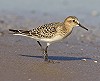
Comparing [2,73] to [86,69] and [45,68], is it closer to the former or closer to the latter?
[45,68]

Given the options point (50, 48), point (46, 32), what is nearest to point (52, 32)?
point (46, 32)

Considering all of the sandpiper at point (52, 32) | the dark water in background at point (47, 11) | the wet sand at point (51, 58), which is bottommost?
the wet sand at point (51, 58)

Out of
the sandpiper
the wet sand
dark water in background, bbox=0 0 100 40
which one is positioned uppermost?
dark water in background, bbox=0 0 100 40

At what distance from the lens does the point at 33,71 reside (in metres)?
8.90

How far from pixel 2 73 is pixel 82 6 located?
1164cm

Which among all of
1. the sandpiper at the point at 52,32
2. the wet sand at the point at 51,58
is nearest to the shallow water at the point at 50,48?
the wet sand at the point at 51,58

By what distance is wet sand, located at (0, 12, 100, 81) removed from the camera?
28.2ft

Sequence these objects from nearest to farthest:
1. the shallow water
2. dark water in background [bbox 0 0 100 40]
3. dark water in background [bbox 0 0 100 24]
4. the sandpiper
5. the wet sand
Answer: the wet sand → the shallow water → the sandpiper → dark water in background [bbox 0 0 100 40] → dark water in background [bbox 0 0 100 24]

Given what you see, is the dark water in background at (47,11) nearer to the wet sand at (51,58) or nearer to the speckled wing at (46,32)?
the wet sand at (51,58)

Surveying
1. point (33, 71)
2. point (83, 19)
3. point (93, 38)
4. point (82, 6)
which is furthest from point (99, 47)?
point (82, 6)

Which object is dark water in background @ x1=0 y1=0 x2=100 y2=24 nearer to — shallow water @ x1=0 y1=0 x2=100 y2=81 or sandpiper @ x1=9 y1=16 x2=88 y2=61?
shallow water @ x1=0 y1=0 x2=100 y2=81

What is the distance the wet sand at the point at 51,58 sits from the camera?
860cm

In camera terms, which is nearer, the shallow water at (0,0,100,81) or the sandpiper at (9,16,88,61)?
the shallow water at (0,0,100,81)

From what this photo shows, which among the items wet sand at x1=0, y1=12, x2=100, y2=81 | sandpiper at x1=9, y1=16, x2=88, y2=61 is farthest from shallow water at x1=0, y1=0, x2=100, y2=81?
sandpiper at x1=9, y1=16, x2=88, y2=61
